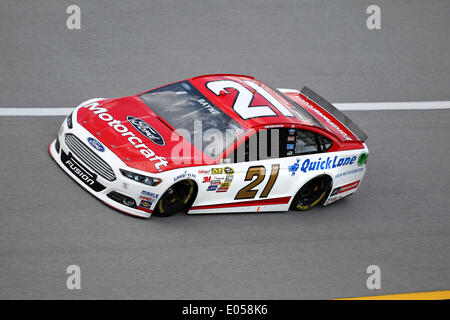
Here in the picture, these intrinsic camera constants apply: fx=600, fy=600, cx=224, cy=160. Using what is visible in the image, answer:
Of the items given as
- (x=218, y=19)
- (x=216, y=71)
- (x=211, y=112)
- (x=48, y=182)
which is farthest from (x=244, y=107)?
(x=218, y=19)

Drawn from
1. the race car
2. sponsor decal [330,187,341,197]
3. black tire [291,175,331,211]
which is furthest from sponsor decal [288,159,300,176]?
sponsor decal [330,187,341,197]

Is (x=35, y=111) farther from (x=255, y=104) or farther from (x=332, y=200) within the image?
(x=332, y=200)

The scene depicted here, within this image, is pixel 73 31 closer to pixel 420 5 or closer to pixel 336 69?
pixel 336 69

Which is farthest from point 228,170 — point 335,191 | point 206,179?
point 335,191

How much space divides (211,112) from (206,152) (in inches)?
27.2

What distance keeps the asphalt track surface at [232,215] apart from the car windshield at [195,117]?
3.20 ft

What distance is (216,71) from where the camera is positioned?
1141cm

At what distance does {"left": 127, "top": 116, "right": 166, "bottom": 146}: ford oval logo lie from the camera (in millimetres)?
7465

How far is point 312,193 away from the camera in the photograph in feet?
27.7

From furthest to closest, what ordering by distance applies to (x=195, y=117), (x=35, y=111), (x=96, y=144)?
(x=35, y=111) < (x=195, y=117) < (x=96, y=144)

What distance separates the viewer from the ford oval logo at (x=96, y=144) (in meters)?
7.30

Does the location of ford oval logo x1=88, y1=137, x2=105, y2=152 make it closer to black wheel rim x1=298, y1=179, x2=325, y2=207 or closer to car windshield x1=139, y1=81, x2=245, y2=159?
car windshield x1=139, y1=81, x2=245, y2=159

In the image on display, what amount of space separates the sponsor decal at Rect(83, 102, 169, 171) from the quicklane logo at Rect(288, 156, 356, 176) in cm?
179

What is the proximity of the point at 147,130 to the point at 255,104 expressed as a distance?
1486mm
